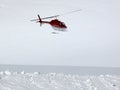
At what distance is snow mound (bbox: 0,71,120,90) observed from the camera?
134ft

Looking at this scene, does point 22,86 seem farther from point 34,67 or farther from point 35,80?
point 34,67

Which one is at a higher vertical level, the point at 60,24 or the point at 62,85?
the point at 60,24

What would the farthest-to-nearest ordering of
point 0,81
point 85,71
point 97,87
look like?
point 85,71
point 97,87
point 0,81

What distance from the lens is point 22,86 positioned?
40.4 meters

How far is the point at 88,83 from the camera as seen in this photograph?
43906 mm

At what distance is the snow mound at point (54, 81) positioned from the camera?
40719 millimetres

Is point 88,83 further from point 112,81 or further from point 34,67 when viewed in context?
point 34,67

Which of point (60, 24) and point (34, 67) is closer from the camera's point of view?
point (60, 24)

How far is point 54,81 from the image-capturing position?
42.8 m

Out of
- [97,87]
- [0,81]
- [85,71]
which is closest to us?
[0,81]

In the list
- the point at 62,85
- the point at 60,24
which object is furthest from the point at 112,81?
the point at 60,24

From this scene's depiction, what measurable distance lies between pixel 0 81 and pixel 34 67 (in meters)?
11.6

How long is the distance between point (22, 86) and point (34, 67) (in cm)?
1140

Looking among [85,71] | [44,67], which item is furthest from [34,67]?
[85,71]
